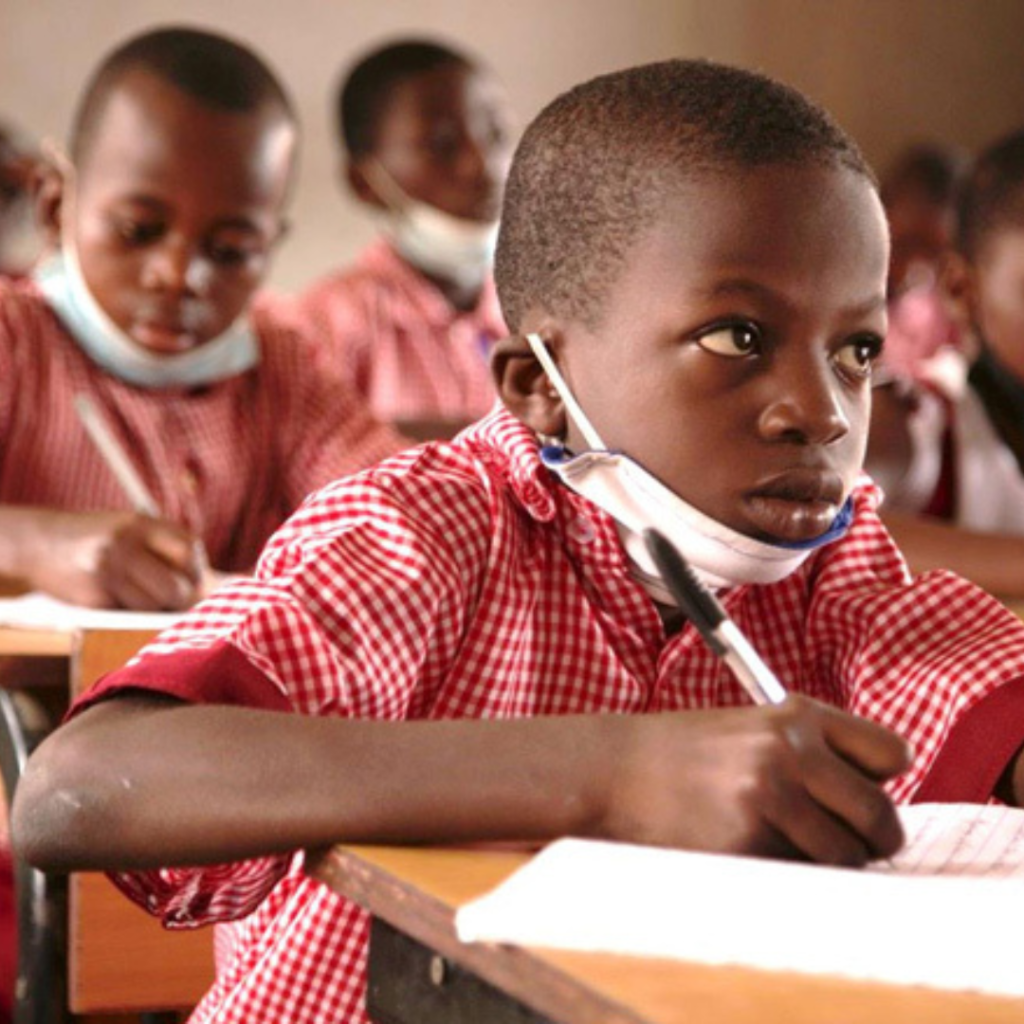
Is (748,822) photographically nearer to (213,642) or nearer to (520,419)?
(213,642)

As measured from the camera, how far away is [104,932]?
1439 millimetres

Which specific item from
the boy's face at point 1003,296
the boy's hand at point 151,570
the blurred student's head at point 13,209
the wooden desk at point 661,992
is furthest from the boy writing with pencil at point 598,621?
the blurred student's head at point 13,209

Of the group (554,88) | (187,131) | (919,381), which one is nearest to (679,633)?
(187,131)

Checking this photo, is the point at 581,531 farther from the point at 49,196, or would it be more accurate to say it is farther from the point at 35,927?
the point at 49,196

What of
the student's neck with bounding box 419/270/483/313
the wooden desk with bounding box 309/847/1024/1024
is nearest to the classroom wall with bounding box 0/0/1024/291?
the student's neck with bounding box 419/270/483/313

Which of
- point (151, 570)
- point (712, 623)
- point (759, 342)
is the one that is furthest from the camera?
point (151, 570)

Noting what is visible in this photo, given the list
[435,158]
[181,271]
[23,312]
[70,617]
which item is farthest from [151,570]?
[435,158]

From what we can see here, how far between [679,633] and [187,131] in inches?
52.4

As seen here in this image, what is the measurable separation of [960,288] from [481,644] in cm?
168

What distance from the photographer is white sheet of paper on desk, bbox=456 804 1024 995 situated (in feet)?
2.22

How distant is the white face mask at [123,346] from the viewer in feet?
7.59

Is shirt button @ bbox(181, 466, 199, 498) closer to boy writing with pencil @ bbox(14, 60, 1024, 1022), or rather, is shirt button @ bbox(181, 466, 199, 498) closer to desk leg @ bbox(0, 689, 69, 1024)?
desk leg @ bbox(0, 689, 69, 1024)

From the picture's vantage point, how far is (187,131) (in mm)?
2270

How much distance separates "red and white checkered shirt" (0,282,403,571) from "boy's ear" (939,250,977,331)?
2.57ft
